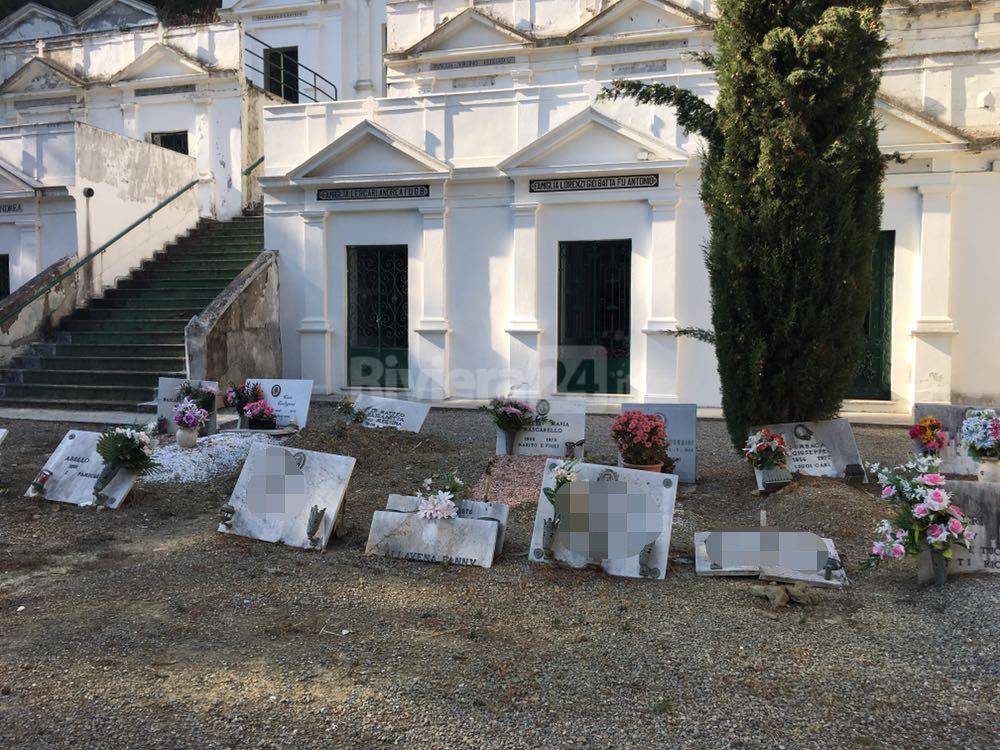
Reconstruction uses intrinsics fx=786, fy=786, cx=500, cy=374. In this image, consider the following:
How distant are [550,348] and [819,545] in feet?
28.3

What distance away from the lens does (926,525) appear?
4645 mm

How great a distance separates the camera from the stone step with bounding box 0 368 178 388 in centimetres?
1327

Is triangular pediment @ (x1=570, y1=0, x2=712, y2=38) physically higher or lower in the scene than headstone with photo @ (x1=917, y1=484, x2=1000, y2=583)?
higher

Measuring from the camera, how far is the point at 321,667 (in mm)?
3766

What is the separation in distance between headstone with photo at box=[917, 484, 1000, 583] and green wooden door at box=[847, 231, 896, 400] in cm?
825

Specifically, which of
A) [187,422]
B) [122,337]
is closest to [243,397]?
[187,422]

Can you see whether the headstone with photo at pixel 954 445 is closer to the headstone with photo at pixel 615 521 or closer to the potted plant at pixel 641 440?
the potted plant at pixel 641 440

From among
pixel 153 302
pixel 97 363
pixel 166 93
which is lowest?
pixel 97 363

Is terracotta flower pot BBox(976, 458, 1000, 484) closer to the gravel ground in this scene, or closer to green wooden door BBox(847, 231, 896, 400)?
the gravel ground

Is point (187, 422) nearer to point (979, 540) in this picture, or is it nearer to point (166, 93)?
point (979, 540)

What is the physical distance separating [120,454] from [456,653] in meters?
4.35

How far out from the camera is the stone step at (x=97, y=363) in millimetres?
13578

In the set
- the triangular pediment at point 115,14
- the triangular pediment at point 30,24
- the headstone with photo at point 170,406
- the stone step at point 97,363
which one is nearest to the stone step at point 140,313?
the stone step at point 97,363

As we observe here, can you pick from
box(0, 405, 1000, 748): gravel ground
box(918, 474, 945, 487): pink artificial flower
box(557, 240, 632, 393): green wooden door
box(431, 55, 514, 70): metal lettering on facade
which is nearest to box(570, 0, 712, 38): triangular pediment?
box(431, 55, 514, 70): metal lettering on facade
